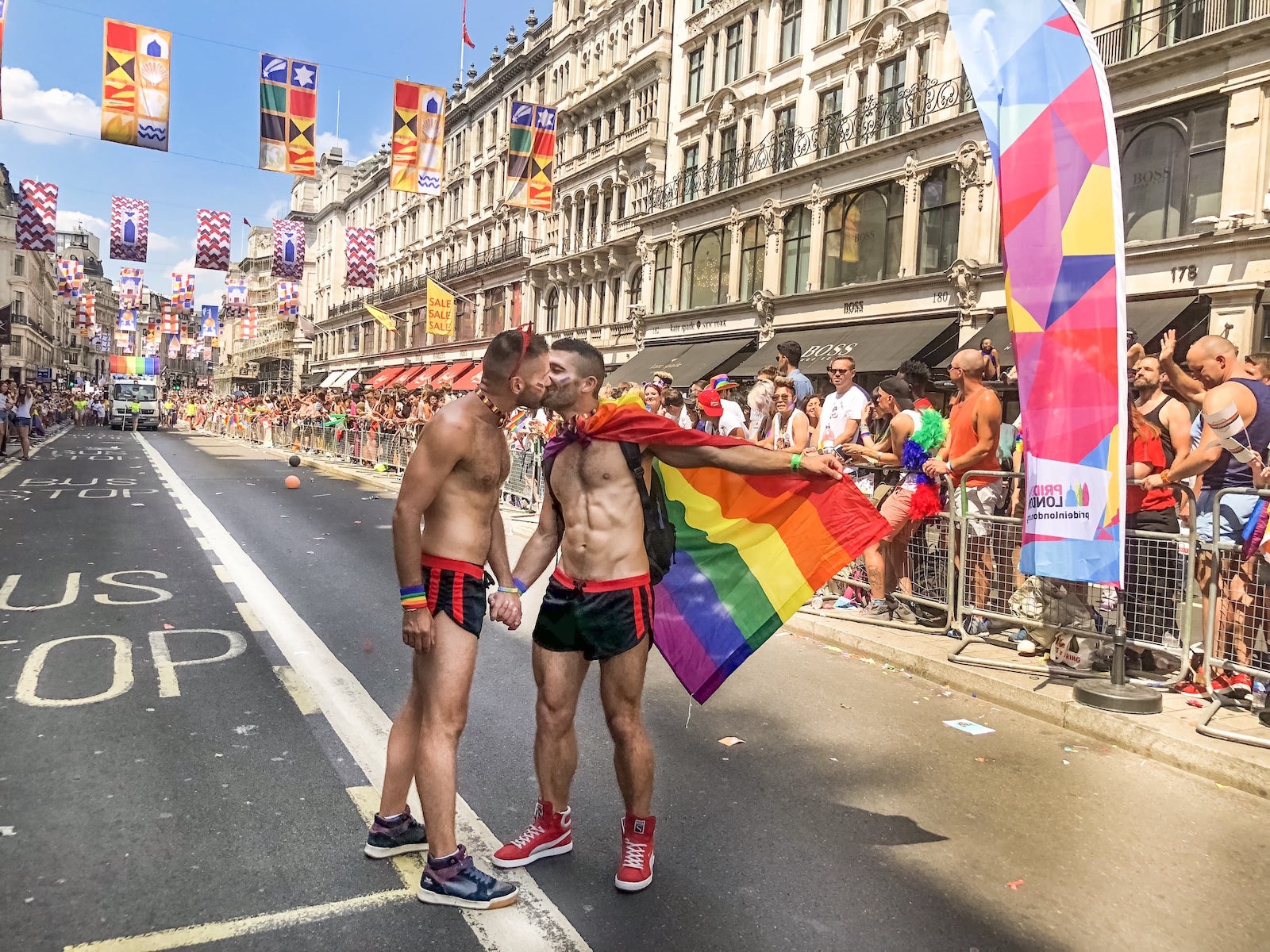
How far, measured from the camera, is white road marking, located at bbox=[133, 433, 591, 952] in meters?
3.16

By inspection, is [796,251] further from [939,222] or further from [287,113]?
[287,113]

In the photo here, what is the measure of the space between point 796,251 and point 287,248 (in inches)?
897

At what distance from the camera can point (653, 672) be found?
662 cm

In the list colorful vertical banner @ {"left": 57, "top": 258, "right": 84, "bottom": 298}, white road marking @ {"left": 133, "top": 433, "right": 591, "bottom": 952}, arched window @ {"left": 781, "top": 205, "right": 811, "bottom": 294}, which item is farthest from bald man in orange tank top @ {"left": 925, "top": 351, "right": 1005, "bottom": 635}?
colorful vertical banner @ {"left": 57, "top": 258, "right": 84, "bottom": 298}

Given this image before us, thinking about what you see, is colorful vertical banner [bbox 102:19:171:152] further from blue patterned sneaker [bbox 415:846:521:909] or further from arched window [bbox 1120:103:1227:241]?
arched window [bbox 1120:103:1227:241]

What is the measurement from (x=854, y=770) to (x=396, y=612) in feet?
14.7

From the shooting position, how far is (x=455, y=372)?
173 ft

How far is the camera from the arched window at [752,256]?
31219 mm

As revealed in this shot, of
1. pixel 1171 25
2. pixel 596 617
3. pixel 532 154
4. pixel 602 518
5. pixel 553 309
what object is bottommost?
pixel 596 617

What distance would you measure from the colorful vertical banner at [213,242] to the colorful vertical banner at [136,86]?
12502 millimetres

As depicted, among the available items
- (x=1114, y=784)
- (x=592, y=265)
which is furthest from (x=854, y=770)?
(x=592, y=265)

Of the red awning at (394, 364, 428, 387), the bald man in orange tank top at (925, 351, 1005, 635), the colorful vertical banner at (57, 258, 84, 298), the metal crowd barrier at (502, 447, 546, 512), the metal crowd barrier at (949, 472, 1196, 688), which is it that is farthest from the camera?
the colorful vertical banner at (57, 258, 84, 298)

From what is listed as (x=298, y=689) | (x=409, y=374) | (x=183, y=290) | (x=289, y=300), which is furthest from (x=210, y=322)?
(x=298, y=689)

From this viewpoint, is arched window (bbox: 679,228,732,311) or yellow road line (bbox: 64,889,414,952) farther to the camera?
arched window (bbox: 679,228,732,311)
